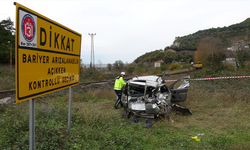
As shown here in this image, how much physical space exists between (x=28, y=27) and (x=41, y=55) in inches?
19.1

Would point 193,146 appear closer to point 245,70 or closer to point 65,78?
point 65,78

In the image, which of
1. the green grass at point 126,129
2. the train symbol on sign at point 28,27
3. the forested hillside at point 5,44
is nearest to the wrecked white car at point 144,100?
the green grass at point 126,129

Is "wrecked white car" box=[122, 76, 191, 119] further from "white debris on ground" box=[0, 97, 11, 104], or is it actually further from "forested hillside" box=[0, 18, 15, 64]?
"forested hillside" box=[0, 18, 15, 64]

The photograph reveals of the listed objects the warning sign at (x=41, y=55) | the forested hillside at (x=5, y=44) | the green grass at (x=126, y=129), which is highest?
the forested hillside at (x=5, y=44)

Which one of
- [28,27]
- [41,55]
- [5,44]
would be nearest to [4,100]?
[41,55]

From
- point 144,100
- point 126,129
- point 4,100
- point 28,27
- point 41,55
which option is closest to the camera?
point 28,27

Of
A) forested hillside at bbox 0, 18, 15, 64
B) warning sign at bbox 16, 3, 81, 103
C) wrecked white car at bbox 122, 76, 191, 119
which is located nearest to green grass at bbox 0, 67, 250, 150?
wrecked white car at bbox 122, 76, 191, 119

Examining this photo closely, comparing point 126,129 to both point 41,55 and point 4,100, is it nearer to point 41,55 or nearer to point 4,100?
point 41,55

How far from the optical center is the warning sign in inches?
81.0

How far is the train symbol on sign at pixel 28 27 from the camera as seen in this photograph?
6.87 feet

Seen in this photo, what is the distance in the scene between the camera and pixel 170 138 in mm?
4609

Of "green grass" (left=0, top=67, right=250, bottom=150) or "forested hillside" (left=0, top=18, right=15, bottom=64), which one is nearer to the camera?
"green grass" (left=0, top=67, right=250, bottom=150)

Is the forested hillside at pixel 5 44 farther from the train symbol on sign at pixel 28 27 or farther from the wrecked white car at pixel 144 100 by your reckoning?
the train symbol on sign at pixel 28 27

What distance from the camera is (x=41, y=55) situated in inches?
99.5
